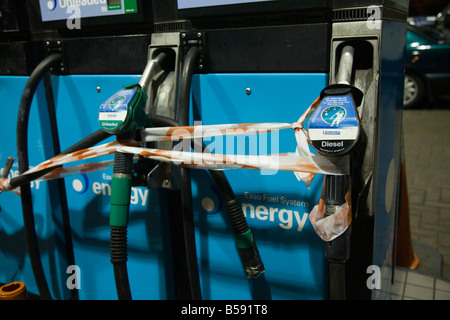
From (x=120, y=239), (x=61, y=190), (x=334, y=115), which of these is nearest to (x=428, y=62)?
(x=61, y=190)

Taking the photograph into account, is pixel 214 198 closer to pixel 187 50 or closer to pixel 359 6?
pixel 187 50

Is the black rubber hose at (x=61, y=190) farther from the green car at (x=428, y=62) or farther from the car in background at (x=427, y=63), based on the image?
the green car at (x=428, y=62)

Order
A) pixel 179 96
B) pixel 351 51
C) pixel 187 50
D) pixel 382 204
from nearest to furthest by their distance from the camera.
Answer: pixel 351 51, pixel 179 96, pixel 187 50, pixel 382 204

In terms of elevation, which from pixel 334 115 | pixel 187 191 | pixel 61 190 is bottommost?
pixel 61 190

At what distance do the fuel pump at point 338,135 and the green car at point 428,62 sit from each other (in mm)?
5801

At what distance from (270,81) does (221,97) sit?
0.56 ft

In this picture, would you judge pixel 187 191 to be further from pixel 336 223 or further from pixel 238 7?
pixel 238 7

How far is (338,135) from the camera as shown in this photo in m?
0.95

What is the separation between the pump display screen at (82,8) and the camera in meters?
1.42

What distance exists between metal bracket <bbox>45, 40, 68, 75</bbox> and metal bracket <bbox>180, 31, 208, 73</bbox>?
1.66 ft

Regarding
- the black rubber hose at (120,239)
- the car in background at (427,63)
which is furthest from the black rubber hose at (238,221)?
the car in background at (427,63)

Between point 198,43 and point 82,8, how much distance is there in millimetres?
459
